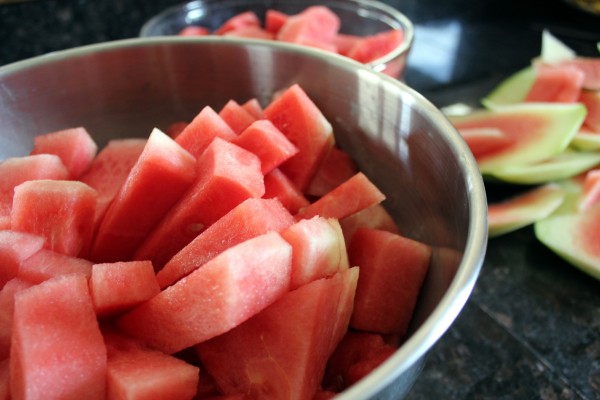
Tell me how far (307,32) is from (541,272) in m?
0.78

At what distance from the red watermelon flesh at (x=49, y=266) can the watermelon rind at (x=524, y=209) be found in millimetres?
913

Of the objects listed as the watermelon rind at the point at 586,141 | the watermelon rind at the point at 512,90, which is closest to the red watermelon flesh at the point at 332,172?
the watermelon rind at the point at 586,141

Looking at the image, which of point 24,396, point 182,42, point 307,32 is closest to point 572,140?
point 307,32

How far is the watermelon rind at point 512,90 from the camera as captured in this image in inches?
69.8

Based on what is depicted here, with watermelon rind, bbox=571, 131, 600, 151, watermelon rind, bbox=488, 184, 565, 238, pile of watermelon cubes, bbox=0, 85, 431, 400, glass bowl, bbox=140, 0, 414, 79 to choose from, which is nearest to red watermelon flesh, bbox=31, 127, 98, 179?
pile of watermelon cubes, bbox=0, 85, 431, 400

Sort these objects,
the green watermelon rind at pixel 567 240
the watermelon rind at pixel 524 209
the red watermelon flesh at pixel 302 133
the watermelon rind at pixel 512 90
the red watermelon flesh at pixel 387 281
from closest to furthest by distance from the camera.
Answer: the red watermelon flesh at pixel 387 281 < the red watermelon flesh at pixel 302 133 < the green watermelon rind at pixel 567 240 < the watermelon rind at pixel 524 209 < the watermelon rind at pixel 512 90

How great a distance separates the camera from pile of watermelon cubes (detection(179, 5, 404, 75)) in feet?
4.37

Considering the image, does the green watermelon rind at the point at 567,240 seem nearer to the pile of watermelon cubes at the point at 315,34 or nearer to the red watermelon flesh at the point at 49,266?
the pile of watermelon cubes at the point at 315,34

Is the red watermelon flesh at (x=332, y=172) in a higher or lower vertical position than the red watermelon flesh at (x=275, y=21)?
lower

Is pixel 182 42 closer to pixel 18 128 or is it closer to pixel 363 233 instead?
pixel 18 128

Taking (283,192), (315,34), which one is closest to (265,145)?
(283,192)

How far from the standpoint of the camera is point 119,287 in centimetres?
66

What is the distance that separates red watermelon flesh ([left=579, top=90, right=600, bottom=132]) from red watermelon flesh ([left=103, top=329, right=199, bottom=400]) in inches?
55.7

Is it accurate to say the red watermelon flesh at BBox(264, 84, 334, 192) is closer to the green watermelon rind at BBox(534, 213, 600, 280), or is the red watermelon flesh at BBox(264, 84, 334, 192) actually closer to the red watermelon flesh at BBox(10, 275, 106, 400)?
the red watermelon flesh at BBox(10, 275, 106, 400)
